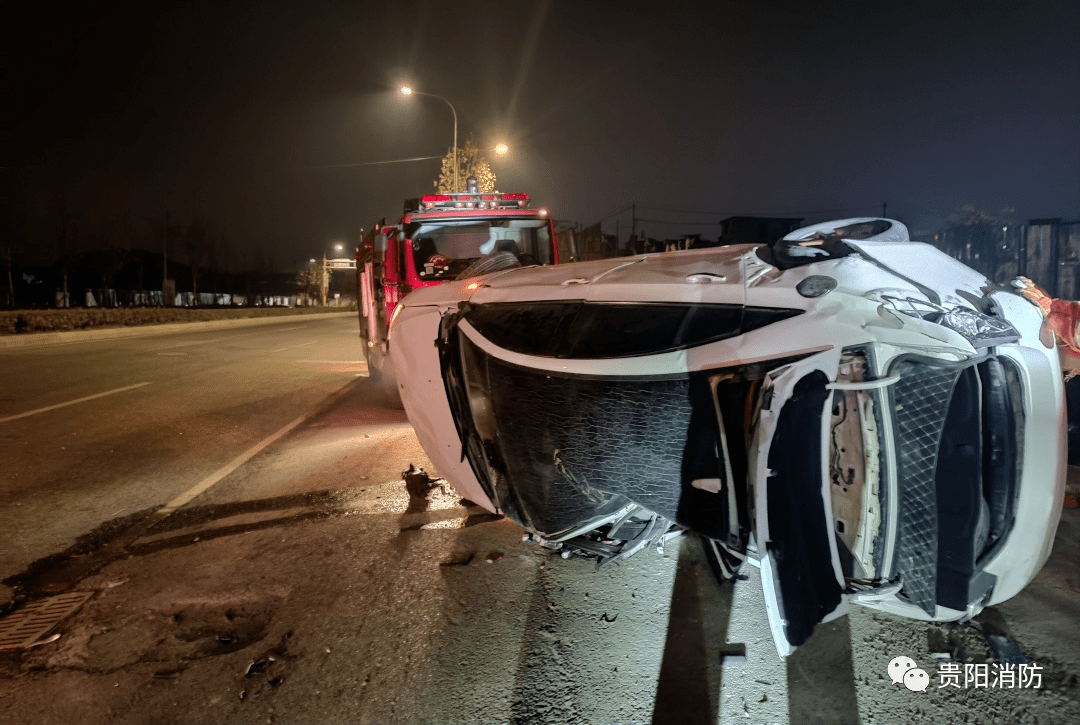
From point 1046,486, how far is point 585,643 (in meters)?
1.93

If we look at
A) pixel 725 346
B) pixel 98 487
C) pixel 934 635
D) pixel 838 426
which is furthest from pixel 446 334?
pixel 98 487

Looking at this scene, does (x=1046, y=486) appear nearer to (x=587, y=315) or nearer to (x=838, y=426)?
(x=838, y=426)

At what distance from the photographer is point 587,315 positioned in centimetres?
295

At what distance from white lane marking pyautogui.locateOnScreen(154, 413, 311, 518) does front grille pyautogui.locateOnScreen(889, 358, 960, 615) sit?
4887 mm

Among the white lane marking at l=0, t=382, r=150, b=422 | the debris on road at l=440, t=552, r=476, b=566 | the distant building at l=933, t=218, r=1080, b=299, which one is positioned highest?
the distant building at l=933, t=218, r=1080, b=299

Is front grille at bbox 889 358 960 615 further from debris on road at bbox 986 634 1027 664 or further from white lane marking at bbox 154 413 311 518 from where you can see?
white lane marking at bbox 154 413 311 518

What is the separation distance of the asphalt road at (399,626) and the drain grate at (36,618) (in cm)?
9

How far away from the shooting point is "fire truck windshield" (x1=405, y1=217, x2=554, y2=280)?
A: 28.4 ft

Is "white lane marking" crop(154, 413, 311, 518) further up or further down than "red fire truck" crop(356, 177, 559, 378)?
further down

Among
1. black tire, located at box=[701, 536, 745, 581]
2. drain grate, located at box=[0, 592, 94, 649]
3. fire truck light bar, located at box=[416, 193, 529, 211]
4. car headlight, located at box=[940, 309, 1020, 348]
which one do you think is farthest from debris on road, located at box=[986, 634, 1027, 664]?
fire truck light bar, located at box=[416, 193, 529, 211]

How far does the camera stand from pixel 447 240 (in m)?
8.83

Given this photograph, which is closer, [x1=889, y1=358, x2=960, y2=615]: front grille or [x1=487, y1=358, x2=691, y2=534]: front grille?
[x1=889, y1=358, x2=960, y2=615]: front grille

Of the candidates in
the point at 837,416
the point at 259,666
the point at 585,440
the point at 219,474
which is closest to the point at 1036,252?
the point at 837,416

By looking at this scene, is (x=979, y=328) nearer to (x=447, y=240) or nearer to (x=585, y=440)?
(x=585, y=440)
